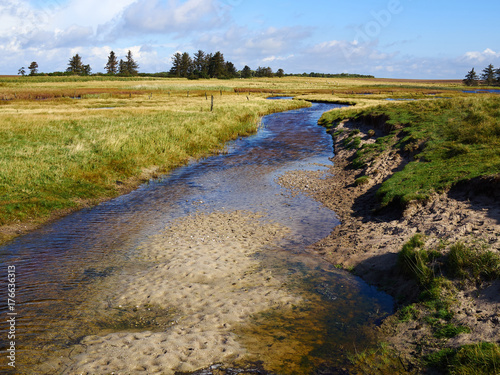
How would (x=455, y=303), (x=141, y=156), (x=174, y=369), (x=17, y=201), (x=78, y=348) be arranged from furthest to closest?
1. (x=141, y=156)
2. (x=17, y=201)
3. (x=455, y=303)
4. (x=78, y=348)
5. (x=174, y=369)

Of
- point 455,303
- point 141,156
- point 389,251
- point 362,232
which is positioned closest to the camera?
point 455,303

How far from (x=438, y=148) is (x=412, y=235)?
9.31 m

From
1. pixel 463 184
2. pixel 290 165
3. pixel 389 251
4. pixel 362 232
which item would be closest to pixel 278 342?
pixel 389 251

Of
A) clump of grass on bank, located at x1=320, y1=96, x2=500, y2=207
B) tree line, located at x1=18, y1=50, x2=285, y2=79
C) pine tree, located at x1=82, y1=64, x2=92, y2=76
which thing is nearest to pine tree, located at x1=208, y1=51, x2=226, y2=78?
tree line, located at x1=18, y1=50, x2=285, y2=79

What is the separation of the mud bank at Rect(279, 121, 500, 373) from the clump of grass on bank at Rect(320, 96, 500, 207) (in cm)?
79

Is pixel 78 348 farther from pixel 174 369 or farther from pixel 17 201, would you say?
pixel 17 201

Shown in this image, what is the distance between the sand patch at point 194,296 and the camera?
249 inches

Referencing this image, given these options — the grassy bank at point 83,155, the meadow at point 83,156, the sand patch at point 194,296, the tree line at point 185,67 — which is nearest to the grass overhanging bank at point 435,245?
the sand patch at point 194,296

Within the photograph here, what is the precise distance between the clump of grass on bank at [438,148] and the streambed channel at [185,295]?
11.4 ft

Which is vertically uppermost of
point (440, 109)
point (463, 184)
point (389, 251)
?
point (440, 109)

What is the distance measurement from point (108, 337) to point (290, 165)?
1941cm

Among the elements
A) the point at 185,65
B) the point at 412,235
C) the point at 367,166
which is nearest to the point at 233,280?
→ the point at 412,235

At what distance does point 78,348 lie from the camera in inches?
261

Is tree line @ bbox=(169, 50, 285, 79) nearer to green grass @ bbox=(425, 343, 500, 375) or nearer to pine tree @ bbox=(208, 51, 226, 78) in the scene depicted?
pine tree @ bbox=(208, 51, 226, 78)
